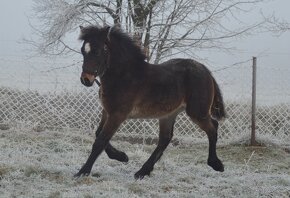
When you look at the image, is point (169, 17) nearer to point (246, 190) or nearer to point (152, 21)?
point (152, 21)

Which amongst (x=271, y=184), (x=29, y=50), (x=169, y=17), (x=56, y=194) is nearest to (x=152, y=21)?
(x=169, y=17)

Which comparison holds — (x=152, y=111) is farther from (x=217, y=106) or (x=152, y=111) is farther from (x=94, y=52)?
(x=217, y=106)

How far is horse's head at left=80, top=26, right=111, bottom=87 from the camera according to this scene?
471 cm

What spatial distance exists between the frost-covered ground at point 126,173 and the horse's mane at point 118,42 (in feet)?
4.45

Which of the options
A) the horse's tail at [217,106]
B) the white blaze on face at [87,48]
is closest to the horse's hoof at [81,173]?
the white blaze on face at [87,48]

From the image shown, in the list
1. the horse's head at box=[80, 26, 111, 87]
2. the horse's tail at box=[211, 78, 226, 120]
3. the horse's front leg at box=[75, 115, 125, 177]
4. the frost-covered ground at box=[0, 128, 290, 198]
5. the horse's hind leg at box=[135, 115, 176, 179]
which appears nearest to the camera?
the frost-covered ground at box=[0, 128, 290, 198]

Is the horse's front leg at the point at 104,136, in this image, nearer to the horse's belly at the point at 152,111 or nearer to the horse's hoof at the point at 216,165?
the horse's belly at the point at 152,111

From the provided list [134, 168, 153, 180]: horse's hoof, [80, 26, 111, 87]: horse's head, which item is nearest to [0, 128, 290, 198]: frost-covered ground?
[134, 168, 153, 180]: horse's hoof

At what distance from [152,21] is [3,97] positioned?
13.1 ft

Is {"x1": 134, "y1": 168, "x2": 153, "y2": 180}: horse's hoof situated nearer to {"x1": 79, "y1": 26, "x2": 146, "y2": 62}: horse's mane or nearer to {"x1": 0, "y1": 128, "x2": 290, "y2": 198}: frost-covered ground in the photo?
{"x1": 0, "y1": 128, "x2": 290, "y2": 198}: frost-covered ground

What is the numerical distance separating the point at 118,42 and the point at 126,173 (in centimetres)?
156

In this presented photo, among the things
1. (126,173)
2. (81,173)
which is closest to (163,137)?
(126,173)

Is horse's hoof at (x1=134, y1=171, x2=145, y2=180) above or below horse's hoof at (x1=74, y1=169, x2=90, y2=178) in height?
below

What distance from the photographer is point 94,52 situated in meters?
4.82
